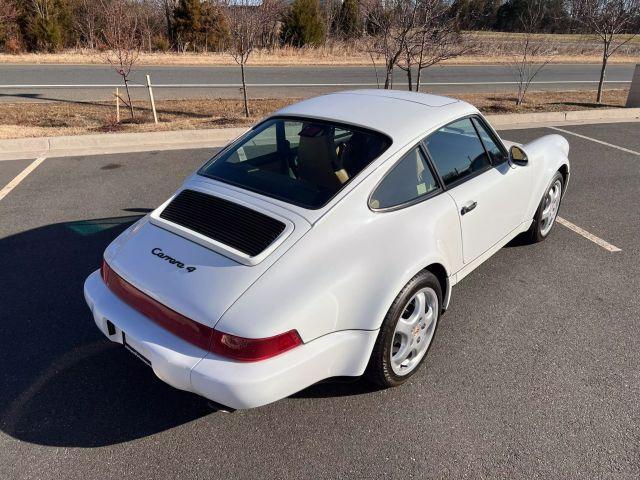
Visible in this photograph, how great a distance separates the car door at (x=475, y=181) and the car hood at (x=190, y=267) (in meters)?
1.21

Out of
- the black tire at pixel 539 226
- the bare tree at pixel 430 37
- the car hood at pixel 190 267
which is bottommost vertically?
the black tire at pixel 539 226

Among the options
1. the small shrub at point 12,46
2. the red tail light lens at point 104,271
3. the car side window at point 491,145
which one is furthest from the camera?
the small shrub at point 12,46

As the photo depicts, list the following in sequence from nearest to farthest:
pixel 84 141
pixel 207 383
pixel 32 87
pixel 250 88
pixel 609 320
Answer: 1. pixel 207 383
2. pixel 609 320
3. pixel 84 141
4. pixel 32 87
5. pixel 250 88

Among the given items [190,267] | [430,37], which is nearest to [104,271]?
[190,267]

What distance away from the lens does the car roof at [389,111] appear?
2.93 meters

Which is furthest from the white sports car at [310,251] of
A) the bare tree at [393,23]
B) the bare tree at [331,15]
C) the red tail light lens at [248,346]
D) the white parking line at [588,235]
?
the bare tree at [331,15]

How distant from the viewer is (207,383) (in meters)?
2.08

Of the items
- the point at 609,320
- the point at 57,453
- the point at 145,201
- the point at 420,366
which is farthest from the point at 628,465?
the point at 145,201

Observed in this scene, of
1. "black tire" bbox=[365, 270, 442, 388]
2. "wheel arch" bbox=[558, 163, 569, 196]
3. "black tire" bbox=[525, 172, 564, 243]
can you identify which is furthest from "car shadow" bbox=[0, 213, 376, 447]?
"wheel arch" bbox=[558, 163, 569, 196]

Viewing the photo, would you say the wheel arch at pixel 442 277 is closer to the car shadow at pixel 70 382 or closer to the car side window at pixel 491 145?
the car shadow at pixel 70 382

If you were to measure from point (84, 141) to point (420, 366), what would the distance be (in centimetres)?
733

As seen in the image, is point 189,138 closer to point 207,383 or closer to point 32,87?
point 207,383

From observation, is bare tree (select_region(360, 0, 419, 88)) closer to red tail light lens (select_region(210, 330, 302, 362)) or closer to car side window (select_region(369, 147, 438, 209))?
car side window (select_region(369, 147, 438, 209))

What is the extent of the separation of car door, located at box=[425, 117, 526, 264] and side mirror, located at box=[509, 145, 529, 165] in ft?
0.20
